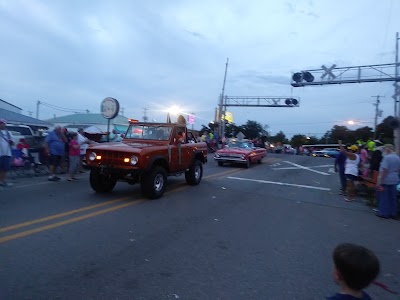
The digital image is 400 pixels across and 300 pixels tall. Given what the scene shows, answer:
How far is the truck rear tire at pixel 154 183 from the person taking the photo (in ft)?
28.5

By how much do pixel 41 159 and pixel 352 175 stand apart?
10.6m

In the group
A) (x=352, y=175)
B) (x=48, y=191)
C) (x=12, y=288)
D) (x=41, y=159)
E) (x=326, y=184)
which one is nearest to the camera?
(x=12, y=288)

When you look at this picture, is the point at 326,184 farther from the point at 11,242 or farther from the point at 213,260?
the point at 11,242

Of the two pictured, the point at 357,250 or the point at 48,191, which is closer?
the point at 357,250

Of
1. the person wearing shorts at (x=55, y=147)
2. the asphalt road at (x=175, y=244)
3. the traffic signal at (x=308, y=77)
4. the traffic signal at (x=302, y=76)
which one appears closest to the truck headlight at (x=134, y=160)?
the asphalt road at (x=175, y=244)

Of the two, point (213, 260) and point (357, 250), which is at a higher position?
point (357, 250)

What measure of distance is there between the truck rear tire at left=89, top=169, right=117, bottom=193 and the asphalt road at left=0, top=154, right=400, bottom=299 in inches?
11.2

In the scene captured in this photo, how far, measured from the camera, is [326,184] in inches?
578

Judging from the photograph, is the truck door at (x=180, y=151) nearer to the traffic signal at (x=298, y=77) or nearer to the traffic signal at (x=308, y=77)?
the traffic signal at (x=298, y=77)

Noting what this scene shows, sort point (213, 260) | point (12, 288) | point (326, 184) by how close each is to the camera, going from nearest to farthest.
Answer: point (12, 288) < point (213, 260) < point (326, 184)

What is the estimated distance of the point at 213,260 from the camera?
4867mm

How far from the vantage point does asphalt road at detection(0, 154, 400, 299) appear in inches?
156

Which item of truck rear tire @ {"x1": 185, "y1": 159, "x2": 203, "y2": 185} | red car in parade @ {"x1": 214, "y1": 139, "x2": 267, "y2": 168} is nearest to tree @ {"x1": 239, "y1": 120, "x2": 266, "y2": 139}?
red car in parade @ {"x1": 214, "y1": 139, "x2": 267, "y2": 168}

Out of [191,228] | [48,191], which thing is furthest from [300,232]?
[48,191]
